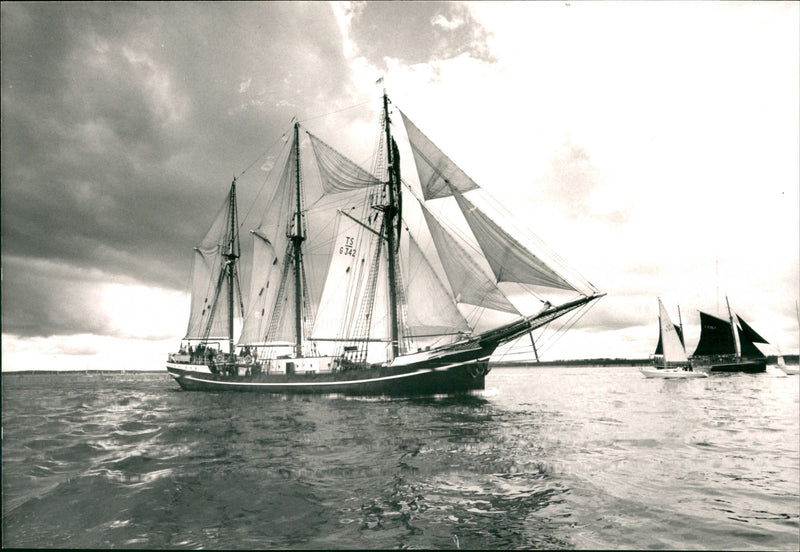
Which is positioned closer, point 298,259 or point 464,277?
point 464,277

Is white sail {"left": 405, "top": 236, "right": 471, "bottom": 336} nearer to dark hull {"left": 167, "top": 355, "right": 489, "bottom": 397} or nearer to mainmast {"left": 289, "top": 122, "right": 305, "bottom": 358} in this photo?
dark hull {"left": 167, "top": 355, "right": 489, "bottom": 397}

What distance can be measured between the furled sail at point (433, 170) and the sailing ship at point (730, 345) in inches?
2448

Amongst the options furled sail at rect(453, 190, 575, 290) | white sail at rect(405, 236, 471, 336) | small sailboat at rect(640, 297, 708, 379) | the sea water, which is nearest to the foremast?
white sail at rect(405, 236, 471, 336)

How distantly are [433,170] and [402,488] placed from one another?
24.4 meters

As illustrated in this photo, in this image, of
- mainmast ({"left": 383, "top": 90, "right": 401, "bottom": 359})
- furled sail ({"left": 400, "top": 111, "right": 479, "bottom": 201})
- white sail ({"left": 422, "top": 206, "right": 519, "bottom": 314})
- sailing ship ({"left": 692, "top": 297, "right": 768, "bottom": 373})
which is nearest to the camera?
white sail ({"left": 422, "top": 206, "right": 519, "bottom": 314})

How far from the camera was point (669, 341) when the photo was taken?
62125 mm

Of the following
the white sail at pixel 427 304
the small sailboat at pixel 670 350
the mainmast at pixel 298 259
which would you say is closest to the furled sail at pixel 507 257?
the white sail at pixel 427 304

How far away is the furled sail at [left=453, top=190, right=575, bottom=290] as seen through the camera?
74.4 ft

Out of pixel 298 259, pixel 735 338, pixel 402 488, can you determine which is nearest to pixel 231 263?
pixel 298 259

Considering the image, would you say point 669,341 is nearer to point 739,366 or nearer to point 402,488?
point 739,366

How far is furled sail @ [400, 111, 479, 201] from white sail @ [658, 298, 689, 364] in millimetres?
45957

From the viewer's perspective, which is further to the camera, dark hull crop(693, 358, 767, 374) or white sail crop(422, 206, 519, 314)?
dark hull crop(693, 358, 767, 374)

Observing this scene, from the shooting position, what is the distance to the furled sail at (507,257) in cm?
2267

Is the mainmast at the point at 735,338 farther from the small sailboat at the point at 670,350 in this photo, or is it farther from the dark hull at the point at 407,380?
the dark hull at the point at 407,380
